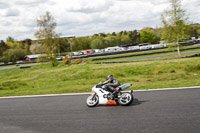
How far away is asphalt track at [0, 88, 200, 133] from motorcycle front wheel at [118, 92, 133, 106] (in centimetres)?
21

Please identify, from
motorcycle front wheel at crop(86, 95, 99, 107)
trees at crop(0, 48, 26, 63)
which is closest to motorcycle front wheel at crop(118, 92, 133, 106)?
motorcycle front wheel at crop(86, 95, 99, 107)

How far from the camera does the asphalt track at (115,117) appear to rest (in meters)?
7.14

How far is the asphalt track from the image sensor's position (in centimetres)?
714

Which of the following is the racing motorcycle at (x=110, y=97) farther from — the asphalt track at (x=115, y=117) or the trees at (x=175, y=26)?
the trees at (x=175, y=26)

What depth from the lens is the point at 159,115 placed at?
26.3 feet

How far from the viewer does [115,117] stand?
27.8 feet

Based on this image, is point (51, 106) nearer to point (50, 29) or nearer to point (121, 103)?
point (121, 103)

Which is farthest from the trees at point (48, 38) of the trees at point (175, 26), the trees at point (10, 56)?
the trees at point (10, 56)

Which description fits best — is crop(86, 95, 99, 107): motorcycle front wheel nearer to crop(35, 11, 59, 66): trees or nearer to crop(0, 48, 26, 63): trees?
crop(35, 11, 59, 66): trees

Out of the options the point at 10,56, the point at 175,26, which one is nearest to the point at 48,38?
the point at 175,26

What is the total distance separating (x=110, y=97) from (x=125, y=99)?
804mm

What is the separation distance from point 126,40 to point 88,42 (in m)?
20.5

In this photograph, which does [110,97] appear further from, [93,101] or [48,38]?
[48,38]

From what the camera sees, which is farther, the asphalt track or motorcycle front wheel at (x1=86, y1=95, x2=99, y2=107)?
motorcycle front wheel at (x1=86, y1=95, x2=99, y2=107)
